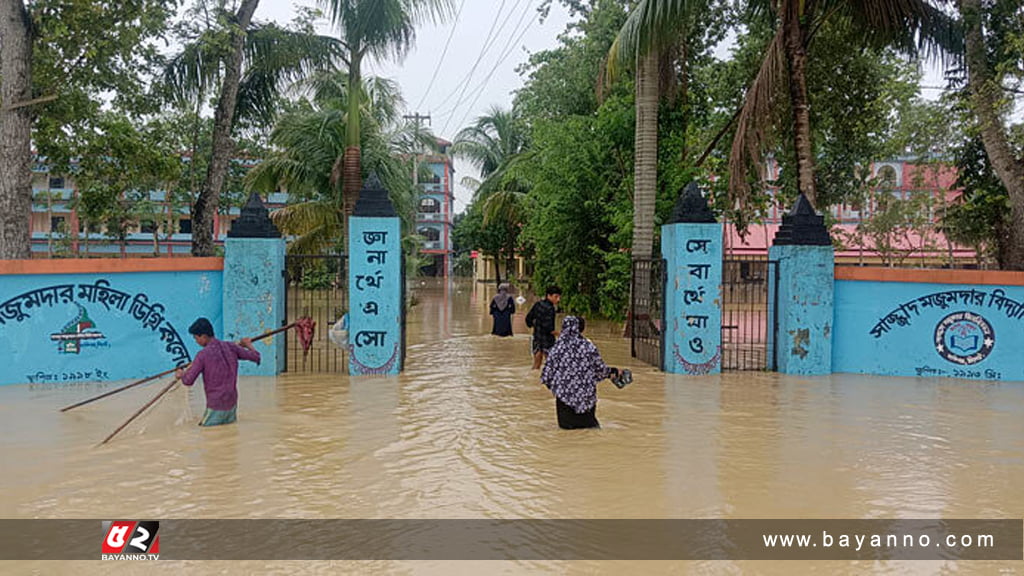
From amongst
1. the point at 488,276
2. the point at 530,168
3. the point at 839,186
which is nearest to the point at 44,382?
the point at 530,168

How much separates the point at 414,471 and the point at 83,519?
264 centimetres

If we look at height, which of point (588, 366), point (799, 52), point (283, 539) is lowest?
point (283, 539)

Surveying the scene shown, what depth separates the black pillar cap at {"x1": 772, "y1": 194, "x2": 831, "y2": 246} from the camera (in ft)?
42.7

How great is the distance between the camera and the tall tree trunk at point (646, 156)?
53.7 feet

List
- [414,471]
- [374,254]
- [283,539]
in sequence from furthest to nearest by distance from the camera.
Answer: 1. [374,254]
2. [414,471]
3. [283,539]

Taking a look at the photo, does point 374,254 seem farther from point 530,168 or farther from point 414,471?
point 530,168

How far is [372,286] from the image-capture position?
12.5m

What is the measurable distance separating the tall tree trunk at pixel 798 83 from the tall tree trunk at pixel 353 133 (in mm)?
9453

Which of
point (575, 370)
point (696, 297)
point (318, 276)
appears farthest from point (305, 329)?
point (318, 276)

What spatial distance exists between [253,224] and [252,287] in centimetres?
105

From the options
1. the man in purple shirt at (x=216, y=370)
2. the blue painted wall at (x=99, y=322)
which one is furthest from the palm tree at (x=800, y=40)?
the man in purple shirt at (x=216, y=370)

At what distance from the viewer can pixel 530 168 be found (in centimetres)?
2433

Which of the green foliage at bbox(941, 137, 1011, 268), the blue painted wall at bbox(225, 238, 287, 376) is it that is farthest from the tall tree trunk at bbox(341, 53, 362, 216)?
the green foliage at bbox(941, 137, 1011, 268)

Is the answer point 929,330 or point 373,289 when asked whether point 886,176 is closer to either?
point 929,330
